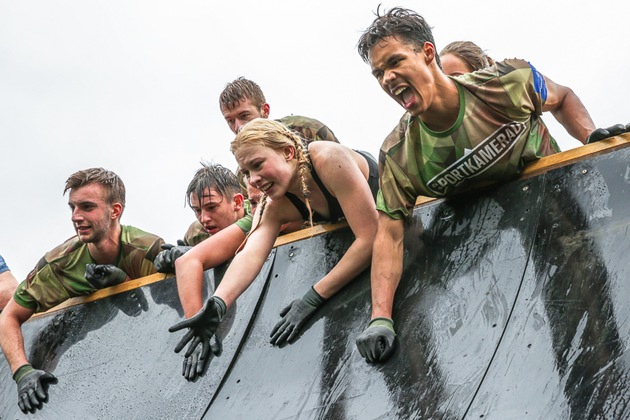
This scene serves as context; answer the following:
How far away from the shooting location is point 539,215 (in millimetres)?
3914

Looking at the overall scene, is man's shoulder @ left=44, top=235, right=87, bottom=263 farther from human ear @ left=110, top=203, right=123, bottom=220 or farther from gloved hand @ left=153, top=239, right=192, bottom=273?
gloved hand @ left=153, top=239, right=192, bottom=273

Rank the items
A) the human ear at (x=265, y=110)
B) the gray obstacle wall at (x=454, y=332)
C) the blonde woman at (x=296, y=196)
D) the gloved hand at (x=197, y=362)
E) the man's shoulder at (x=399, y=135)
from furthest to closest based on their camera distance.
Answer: the human ear at (x=265, y=110), the gloved hand at (x=197, y=362), the blonde woman at (x=296, y=196), the man's shoulder at (x=399, y=135), the gray obstacle wall at (x=454, y=332)

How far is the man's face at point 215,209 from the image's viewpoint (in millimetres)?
5477

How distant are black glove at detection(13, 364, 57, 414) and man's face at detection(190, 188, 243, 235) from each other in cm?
102

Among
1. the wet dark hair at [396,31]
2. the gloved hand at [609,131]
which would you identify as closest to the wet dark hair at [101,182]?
the wet dark hair at [396,31]

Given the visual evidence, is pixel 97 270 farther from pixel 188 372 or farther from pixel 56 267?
pixel 188 372

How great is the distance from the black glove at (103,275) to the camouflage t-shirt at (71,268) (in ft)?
0.30

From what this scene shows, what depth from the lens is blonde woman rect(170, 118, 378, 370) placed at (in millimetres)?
4336

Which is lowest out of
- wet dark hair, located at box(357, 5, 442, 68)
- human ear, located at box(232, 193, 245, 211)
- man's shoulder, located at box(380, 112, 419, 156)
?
human ear, located at box(232, 193, 245, 211)

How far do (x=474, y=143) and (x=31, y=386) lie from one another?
98.8 inches

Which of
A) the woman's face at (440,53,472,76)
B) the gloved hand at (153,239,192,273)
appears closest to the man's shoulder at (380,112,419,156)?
the woman's face at (440,53,472,76)

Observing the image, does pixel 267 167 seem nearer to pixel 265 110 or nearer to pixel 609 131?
pixel 609 131

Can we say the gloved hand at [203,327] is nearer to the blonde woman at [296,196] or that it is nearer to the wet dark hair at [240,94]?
the blonde woman at [296,196]

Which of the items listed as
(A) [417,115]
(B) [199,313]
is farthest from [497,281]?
(B) [199,313]
